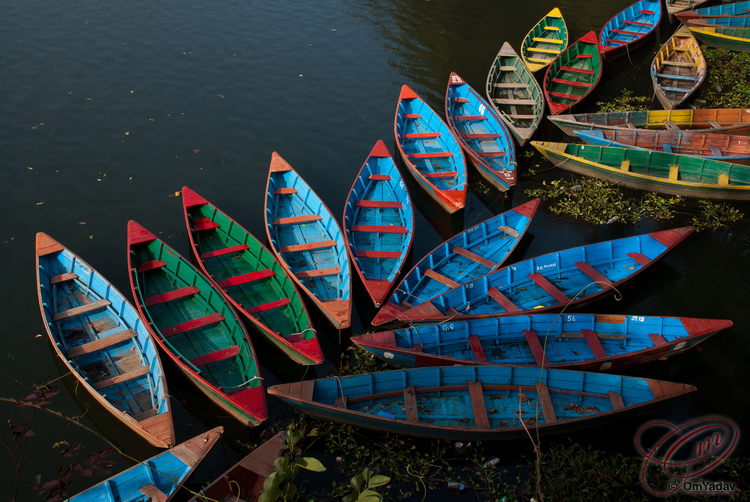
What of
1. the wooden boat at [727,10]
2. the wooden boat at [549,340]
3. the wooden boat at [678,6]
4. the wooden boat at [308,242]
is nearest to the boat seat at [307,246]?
the wooden boat at [308,242]

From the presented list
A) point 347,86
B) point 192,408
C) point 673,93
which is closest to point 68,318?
point 192,408

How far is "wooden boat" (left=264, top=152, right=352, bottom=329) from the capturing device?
15.2 meters

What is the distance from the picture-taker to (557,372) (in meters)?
13.2

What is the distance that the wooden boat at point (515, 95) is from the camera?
22641mm

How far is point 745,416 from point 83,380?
1569 centimetres

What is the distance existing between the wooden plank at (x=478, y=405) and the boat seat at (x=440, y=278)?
11.2 feet

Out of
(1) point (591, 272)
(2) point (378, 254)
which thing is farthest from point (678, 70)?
(2) point (378, 254)

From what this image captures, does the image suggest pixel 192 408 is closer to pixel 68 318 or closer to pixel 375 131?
pixel 68 318

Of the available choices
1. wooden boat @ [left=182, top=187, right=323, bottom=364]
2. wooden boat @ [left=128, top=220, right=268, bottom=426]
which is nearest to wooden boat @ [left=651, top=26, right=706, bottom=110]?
wooden boat @ [left=182, top=187, right=323, bottom=364]

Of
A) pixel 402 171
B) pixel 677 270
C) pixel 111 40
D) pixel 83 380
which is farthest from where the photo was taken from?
pixel 111 40

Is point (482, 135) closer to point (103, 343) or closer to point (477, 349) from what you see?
point (477, 349)

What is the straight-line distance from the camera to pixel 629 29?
31.0 meters

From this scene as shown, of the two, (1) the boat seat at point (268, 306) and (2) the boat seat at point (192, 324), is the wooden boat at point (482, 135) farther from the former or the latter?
(2) the boat seat at point (192, 324)

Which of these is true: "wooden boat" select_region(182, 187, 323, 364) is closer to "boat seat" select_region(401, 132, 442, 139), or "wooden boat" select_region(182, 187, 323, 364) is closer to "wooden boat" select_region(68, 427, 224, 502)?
"wooden boat" select_region(68, 427, 224, 502)
